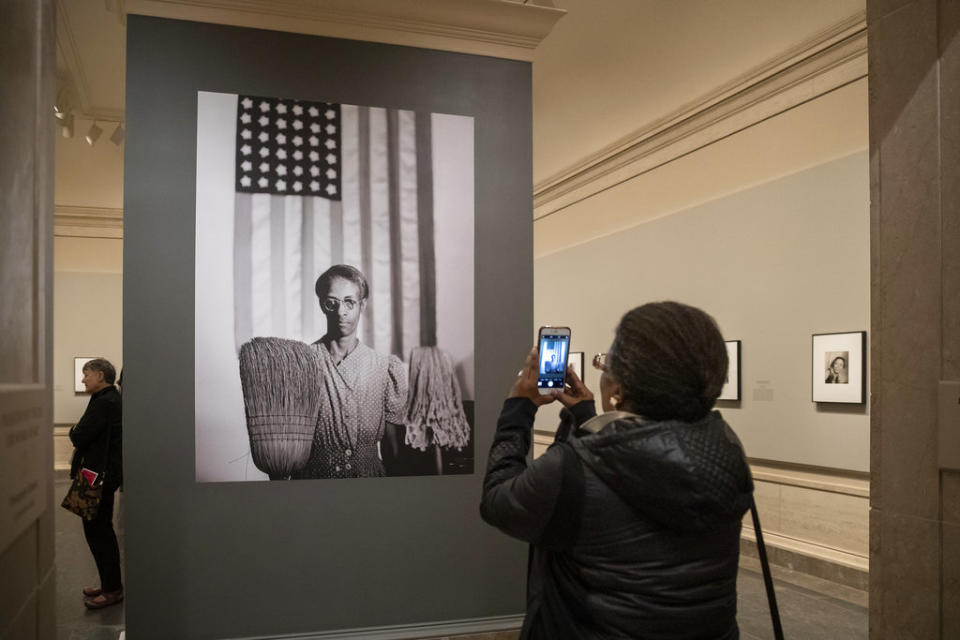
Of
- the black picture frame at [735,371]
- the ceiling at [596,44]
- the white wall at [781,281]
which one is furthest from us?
the black picture frame at [735,371]

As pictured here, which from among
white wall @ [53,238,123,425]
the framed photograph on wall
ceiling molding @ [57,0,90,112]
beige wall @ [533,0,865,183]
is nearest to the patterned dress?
beige wall @ [533,0,865,183]

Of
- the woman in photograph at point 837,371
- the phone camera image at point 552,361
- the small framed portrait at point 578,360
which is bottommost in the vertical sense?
the small framed portrait at point 578,360

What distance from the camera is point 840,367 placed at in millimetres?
8438

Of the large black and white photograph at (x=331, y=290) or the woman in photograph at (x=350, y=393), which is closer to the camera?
→ the large black and white photograph at (x=331, y=290)

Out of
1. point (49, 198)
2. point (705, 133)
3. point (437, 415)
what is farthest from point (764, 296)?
point (49, 198)

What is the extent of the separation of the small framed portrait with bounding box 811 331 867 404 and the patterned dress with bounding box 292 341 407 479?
208 inches

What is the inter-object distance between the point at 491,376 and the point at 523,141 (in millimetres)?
1931

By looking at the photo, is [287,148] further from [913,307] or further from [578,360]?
[578,360]

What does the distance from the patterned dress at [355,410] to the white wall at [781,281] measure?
5342 millimetres

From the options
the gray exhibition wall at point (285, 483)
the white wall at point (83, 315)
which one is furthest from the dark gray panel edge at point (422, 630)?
the white wall at point (83, 315)

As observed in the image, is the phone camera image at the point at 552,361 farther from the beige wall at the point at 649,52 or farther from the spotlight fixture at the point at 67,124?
the spotlight fixture at the point at 67,124

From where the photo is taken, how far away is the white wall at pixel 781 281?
27.4ft

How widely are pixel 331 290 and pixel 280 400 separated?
2.87 feet

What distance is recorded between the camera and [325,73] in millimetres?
5750
